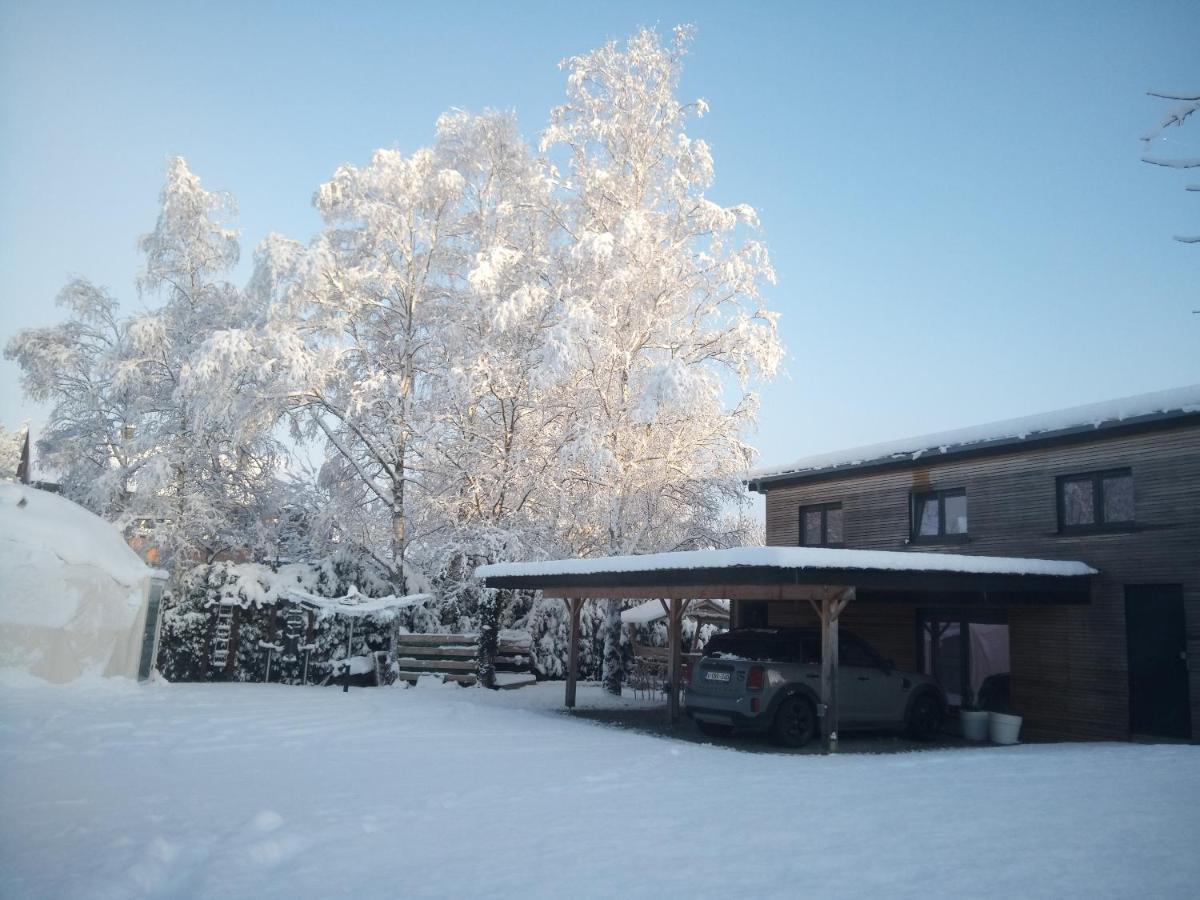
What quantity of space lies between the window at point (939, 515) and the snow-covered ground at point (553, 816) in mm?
4982

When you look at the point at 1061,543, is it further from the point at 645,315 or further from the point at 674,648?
the point at 645,315

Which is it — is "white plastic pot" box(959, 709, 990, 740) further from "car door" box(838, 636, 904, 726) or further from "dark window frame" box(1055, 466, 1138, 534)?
"dark window frame" box(1055, 466, 1138, 534)

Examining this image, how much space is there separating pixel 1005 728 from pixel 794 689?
13.8 feet

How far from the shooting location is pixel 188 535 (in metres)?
22.6

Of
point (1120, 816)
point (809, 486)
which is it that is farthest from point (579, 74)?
point (1120, 816)

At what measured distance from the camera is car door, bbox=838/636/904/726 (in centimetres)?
1354

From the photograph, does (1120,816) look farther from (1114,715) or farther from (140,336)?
(140,336)

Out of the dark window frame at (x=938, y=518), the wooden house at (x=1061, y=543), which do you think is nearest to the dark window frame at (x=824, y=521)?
the wooden house at (x=1061, y=543)

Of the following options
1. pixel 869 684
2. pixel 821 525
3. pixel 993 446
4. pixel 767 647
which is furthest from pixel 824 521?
pixel 767 647

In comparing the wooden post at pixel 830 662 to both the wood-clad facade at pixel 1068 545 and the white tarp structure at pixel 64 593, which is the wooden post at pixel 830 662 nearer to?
the wood-clad facade at pixel 1068 545

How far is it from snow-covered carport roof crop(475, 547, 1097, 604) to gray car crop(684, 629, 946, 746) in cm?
81

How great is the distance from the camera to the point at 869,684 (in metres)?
13.7

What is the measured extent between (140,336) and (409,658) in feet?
32.3

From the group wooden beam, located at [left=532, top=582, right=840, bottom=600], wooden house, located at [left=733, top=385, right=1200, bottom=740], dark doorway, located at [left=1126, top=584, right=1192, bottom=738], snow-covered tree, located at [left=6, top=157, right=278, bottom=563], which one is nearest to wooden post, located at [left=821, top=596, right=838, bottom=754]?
wooden beam, located at [left=532, top=582, right=840, bottom=600]
